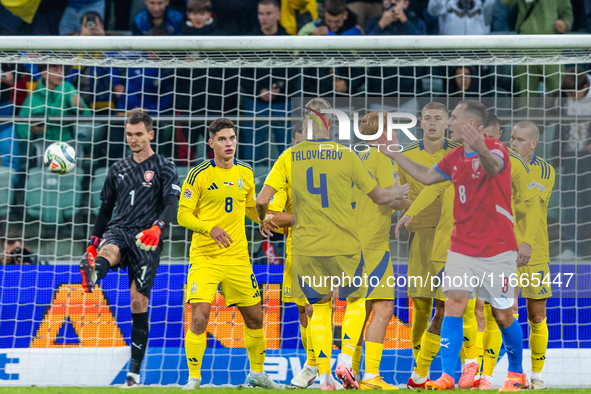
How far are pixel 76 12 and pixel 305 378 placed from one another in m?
6.03

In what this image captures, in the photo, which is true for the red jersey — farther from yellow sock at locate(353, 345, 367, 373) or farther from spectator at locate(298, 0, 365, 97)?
spectator at locate(298, 0, 365, 97)

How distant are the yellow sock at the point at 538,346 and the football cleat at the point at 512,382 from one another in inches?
37.7

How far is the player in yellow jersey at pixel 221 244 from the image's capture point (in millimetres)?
5164

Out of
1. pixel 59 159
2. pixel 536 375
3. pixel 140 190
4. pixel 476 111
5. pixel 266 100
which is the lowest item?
pixel 536 375

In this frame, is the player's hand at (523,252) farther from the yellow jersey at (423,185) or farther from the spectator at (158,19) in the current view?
the spectator at (158,19)

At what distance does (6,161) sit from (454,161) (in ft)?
17.1

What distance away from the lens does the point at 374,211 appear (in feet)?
16.7

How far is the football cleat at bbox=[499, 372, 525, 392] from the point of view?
4.48 meters

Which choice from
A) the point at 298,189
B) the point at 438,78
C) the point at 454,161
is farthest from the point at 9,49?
the point at 438,78

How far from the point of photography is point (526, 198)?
5082 mm

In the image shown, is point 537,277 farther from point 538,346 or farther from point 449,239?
point 449,239

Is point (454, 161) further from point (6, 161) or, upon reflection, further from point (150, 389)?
point (6, 161)

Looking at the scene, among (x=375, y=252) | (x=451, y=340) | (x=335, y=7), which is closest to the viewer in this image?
(x=451, y=340)

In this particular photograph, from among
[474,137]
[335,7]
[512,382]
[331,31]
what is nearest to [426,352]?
[512,382]
